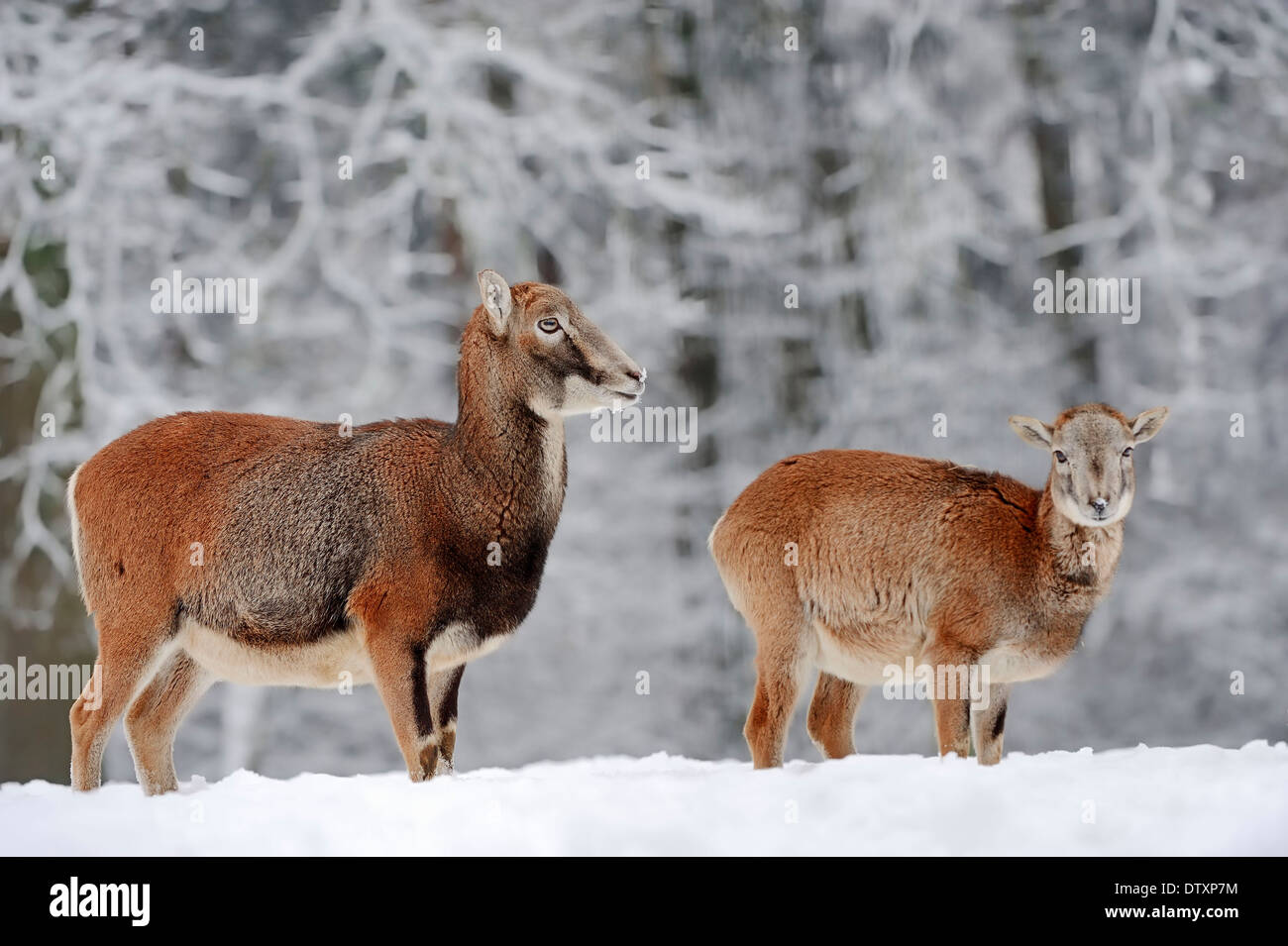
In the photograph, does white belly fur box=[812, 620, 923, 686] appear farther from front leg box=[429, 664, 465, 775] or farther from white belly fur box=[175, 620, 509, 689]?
front leg box=[429, 664, 465, 775]

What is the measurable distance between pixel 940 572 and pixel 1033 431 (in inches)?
36.0

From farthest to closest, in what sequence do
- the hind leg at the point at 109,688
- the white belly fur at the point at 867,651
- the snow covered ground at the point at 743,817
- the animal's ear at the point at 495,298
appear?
the white belly fur at the point at 867,651 → the animal's ear at the point at 495,298 → the hind leg at the point at 109,688 → the snow covered ground at the point at 743,817

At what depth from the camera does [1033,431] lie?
328 inches

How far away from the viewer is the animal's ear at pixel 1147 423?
830 cm

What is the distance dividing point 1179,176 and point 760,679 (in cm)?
863

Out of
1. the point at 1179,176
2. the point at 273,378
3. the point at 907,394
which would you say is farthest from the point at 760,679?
the point at 1179,176

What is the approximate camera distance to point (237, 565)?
7859 mm

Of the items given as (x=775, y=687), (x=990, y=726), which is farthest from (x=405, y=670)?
(x=990, y=726)

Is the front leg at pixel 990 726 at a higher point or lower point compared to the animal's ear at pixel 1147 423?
lower

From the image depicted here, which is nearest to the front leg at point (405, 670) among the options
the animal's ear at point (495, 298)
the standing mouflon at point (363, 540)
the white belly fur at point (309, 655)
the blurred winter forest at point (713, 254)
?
the standing mouflon at point (363, 540)

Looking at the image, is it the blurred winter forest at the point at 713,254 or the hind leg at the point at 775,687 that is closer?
the hind leg at the point at 775,687

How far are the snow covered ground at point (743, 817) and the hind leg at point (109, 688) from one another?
782 mm

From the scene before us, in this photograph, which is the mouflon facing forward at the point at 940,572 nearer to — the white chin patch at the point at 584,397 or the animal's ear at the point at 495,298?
the white chin patch at the point at 584,397

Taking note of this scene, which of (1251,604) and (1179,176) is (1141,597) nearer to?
(1251,604)
